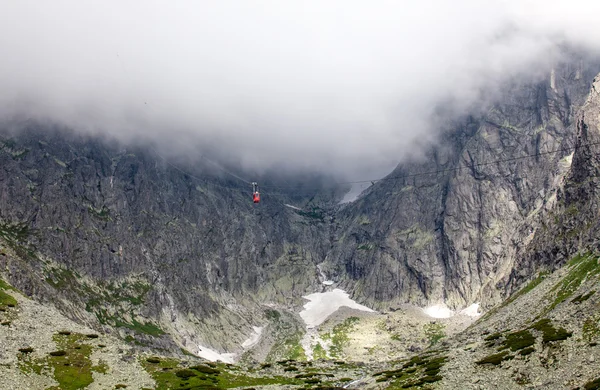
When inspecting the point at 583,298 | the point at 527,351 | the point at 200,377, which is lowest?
the point at 200,377

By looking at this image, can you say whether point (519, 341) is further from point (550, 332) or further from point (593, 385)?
point (593, 385)

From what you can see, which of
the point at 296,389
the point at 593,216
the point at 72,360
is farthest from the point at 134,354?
the point at 593,216

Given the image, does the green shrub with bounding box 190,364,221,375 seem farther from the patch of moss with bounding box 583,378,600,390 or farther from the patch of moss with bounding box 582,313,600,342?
the patch of moss with bounding box 583,378,600,390

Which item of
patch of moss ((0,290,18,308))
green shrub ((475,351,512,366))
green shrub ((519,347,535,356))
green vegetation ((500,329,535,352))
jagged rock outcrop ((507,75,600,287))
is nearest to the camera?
green shrub ((519,347,535,356))

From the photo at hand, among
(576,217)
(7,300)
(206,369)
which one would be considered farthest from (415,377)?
(576,217)

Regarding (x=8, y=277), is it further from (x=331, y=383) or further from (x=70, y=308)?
(x=331, y=383)

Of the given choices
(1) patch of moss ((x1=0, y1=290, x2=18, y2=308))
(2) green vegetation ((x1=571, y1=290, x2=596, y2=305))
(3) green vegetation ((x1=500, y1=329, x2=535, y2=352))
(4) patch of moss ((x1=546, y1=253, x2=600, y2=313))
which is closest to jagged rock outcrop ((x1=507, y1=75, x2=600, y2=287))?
(4) patch of moss ((x1=546, y1=253, x2=600, y2=313))

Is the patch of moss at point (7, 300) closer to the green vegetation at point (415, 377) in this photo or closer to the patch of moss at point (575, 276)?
the green vegetation at point (415, 377)

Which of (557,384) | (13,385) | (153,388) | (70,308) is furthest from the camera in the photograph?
(70,308)
